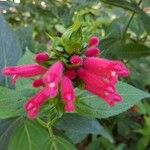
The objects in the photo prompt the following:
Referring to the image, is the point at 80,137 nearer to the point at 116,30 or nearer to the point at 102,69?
the point at 116,30

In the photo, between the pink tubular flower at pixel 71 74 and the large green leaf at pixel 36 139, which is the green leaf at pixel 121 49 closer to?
the large green leaf at pixel 36 139

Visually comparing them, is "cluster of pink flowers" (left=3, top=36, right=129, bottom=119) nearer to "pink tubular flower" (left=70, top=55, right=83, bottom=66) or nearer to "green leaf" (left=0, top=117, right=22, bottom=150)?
"pink tubular flower" (left=70, top=55, right=83, bottom=66)

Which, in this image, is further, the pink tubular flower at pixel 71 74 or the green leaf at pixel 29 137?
the green leaf at pixel 29 137

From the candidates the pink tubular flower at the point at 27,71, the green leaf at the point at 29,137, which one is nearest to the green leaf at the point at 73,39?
the pink tubular flower at the point at 27,71

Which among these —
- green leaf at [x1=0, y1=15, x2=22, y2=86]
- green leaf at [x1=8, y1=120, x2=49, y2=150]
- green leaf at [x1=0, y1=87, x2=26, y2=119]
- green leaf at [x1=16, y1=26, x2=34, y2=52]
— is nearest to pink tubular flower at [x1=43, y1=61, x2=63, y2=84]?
green leaf at [x1=0, y1=87, x2=26, y2=119]

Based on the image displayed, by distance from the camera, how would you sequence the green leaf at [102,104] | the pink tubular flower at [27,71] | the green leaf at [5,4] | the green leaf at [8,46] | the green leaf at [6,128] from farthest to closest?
the green leaf at [5,4] < the green leaf at [8,46] < the green leaf at [6,128] < the green leaf at [102,104] < the pink tubular flower at [27,71]
